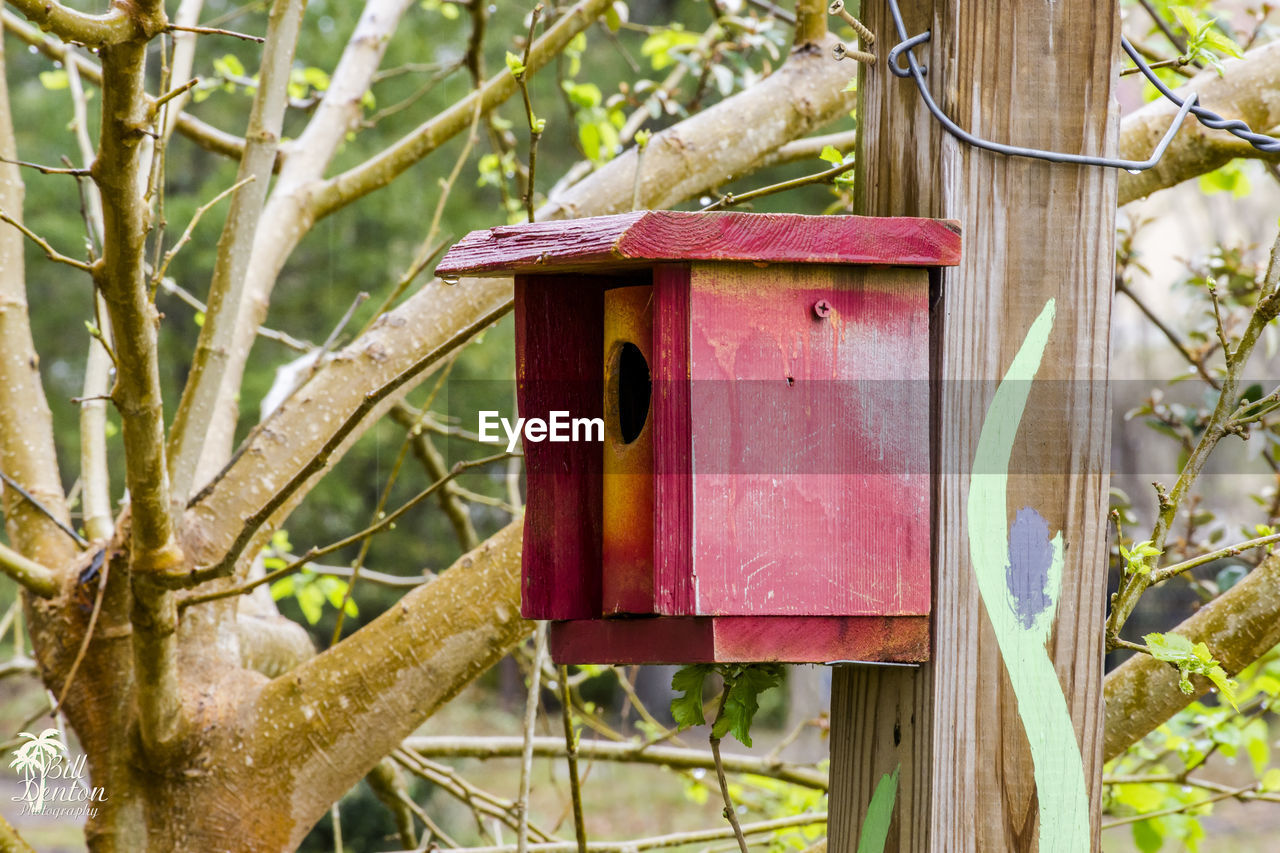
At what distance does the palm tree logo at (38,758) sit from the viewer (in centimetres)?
166

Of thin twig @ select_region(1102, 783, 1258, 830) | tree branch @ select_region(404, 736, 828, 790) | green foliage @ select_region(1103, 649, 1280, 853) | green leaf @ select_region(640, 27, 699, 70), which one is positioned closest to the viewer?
thin twig @ select_region(1102, 783, 1258, 830)

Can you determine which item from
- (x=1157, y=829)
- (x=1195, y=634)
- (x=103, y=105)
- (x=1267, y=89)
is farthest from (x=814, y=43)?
(x=1157, y=829)

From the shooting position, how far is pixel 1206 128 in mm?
2107

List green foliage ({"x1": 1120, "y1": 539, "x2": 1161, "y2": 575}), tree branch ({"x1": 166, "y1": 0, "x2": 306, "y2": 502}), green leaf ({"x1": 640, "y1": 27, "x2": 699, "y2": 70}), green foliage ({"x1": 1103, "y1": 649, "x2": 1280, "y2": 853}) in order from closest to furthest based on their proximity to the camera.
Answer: green foliage ({"x1": 1120, "y1": 539, "x2": 1161, "y2": 575}), tree branch ({"x1": 166, "y1": 0, "x2": 306, "y2": 502}), green foliage ({"x1": 1103, "y1": 649, "x2": 1280, "y2": 853}), green leaf ({"x1": 640, "y1": 27, "x2": 699, "y2": 70})

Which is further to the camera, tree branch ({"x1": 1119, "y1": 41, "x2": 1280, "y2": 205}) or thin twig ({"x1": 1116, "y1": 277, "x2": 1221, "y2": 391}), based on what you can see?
thin twig ({"x1": 1116, "y1": 277, "x2": 1221, "y2": 391})

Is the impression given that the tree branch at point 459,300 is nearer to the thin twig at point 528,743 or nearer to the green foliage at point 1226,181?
the thin twig at point 528,743

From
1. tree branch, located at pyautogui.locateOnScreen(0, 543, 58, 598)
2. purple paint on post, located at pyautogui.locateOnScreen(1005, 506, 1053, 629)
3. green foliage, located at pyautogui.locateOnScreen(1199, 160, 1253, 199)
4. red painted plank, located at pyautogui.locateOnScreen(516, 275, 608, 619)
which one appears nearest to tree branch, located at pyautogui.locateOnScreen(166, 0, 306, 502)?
tree branch, located at pyautogui.locateOnScreen(0, 543, 58, 598)

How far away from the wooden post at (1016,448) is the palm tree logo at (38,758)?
47.3 inches

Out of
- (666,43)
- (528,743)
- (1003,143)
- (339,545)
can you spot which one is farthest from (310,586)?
(1003,143)

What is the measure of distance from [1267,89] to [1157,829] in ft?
4.83

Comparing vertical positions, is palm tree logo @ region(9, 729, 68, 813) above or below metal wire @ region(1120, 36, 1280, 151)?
below

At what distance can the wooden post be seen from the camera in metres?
1.12

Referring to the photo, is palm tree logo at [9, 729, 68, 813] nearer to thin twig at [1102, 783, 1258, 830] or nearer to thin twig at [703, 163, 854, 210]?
thin twig at [703, 163, 854, 210]

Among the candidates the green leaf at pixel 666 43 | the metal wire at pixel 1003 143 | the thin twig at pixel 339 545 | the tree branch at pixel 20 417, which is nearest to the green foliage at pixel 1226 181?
the green leaf at pixel 666 43
